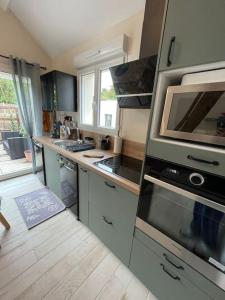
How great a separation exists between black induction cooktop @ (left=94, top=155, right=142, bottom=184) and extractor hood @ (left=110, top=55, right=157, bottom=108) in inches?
24.3

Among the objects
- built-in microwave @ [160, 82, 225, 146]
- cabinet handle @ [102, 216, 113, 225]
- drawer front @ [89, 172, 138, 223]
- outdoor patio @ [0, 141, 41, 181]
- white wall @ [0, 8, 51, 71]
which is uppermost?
white wall @ [0, 8, 51, 71]

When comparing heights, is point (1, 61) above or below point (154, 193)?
above

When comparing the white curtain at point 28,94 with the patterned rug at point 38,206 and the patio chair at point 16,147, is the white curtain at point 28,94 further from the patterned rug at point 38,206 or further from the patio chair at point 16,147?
the patterned rug at point 38,206

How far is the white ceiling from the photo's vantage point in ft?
4.98

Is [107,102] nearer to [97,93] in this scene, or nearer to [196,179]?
[97,93]

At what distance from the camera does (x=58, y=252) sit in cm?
145

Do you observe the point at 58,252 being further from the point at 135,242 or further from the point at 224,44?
the point at 224,44

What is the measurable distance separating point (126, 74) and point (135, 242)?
1461 mm

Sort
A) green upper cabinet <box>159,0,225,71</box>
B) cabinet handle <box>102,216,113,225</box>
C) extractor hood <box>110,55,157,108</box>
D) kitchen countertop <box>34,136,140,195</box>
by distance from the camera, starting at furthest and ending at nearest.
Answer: cabinet handle <box>102,216,113,225</box>
extractor hood <box>110,55,157,108</box>
kitchen countertop <box>34,136,140,195</box>
green upper cabinet <box>159,0,225,71</box>

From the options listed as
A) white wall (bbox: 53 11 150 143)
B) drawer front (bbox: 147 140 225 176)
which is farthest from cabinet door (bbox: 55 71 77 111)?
drawer front (bbox: 147 140 225 176)

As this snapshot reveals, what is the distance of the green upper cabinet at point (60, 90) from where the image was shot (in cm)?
219

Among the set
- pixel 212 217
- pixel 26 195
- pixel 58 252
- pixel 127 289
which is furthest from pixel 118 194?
pixel 26 195

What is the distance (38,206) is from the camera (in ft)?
6.72

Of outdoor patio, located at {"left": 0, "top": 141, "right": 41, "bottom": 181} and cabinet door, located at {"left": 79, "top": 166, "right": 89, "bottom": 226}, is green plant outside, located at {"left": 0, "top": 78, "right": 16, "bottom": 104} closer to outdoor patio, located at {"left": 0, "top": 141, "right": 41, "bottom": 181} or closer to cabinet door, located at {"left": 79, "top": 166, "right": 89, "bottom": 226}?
outdoor patio, located at {"left": 0, "top": 141, "right": 41, "bottom": 181}
